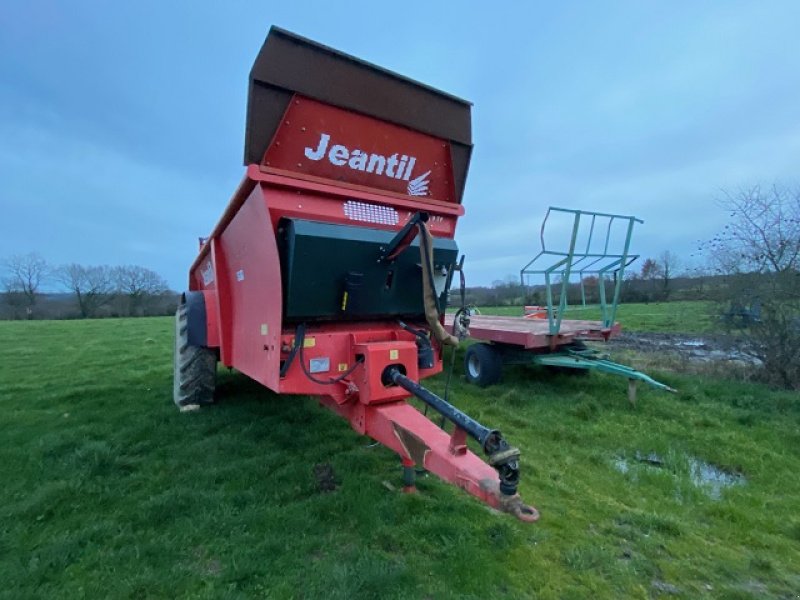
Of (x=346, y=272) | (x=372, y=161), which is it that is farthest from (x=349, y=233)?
(x=372, y=161)

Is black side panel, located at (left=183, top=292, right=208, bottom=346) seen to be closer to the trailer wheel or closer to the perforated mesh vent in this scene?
the perforated mesh vent

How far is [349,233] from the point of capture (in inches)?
121

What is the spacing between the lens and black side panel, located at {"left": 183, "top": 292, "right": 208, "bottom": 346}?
170 inches

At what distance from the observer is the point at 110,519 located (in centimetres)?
289

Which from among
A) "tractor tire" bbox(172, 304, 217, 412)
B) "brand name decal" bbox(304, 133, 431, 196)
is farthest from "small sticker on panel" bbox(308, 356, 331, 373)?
"tractor tire" bbox(172, 304, 217, 412)

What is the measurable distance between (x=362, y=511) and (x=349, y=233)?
6.19 ft

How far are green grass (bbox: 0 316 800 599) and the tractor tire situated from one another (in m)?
0.22

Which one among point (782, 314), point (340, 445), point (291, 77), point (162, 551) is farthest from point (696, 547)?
point (782, 314)

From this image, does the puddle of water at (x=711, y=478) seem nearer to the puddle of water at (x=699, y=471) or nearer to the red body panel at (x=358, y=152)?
the puddle of water at (x=699, y=471)

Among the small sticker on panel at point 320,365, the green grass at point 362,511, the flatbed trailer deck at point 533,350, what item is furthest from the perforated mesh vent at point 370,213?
the flatbed trailer deck at point 533,350

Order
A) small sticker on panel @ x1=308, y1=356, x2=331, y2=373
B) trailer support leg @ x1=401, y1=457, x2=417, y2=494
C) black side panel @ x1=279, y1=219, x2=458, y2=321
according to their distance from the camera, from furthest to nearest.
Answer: trailer support leg @ x1=401, y1=457, x2=417, y2=494, small sticker on panel @ x1=308, y1=356, x2=331, y2=373, black side panel @ x1=279, y1=219, x2=458, y2=321

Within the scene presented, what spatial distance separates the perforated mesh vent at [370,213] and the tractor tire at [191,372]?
264 cm

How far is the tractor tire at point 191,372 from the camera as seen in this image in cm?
483

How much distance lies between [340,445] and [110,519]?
1.77 metres
